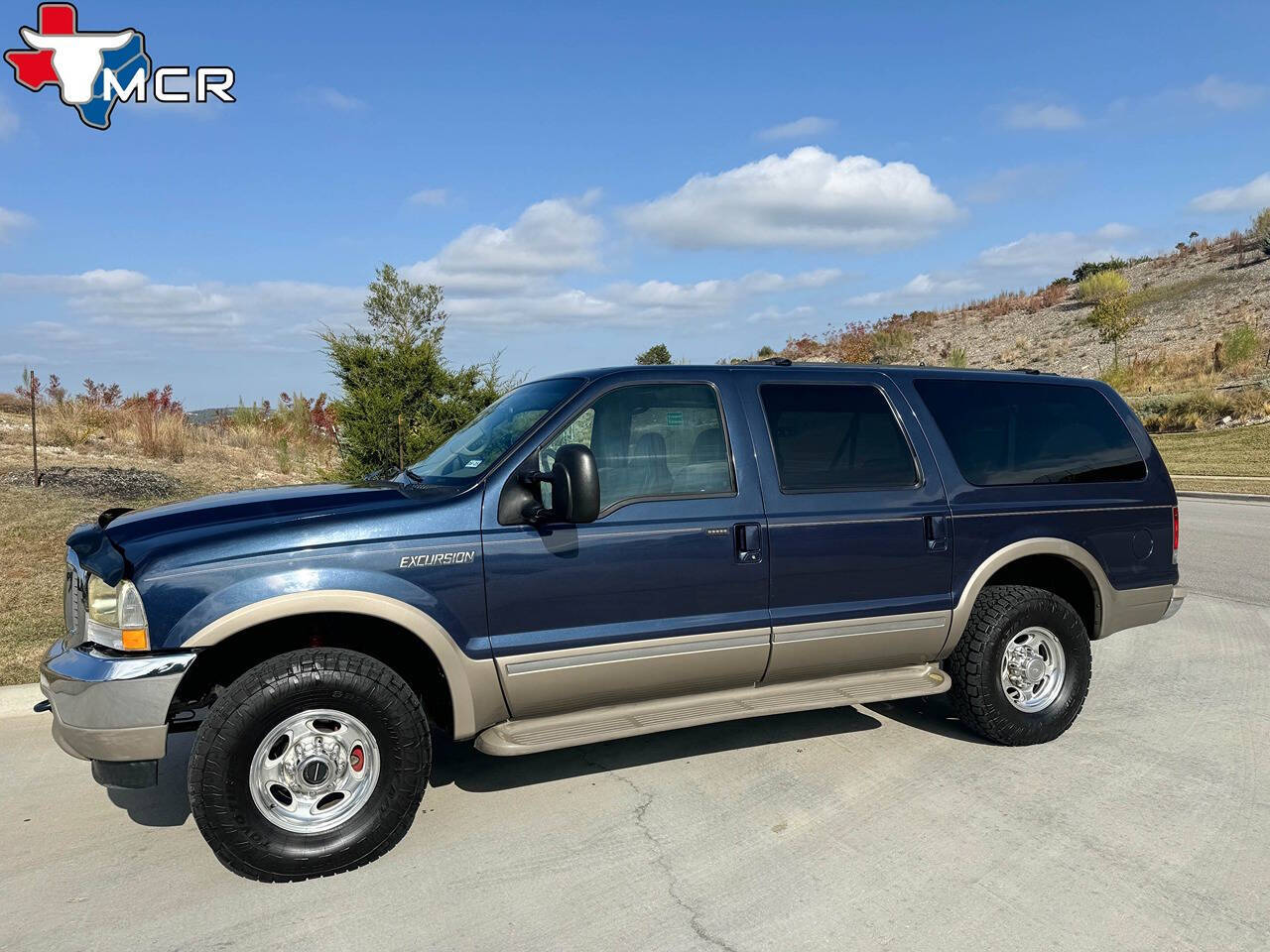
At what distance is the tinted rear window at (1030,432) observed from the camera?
4.93m

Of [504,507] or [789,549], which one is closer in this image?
[504,507]

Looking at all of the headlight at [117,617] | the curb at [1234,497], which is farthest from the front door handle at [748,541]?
the curb at [1234,497]

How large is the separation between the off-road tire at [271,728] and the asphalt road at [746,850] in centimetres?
11

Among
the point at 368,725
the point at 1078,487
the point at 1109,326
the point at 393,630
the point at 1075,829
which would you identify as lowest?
the point at 1075,829

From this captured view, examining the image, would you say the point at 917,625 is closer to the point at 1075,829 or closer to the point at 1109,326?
the point at 1075,829

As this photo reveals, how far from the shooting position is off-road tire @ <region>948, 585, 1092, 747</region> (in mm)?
4727

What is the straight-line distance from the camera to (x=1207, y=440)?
2367 centimetres

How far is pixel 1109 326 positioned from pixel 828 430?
34.2m

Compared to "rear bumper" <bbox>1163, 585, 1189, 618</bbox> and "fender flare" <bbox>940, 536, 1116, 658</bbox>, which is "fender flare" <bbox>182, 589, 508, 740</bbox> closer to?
"fender flare" <bbox>940, 536, 1116, 658</bbox>

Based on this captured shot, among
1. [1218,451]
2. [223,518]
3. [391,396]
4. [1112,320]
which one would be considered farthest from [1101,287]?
[223,518]

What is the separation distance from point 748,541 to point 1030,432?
79.5 inches

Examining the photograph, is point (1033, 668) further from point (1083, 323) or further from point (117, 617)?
point (1083, 323)

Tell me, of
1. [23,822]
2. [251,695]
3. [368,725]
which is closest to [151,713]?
[251,695]

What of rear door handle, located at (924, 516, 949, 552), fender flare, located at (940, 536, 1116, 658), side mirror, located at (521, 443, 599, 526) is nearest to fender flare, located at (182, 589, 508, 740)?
side mirror, located at (521, 443, 599, 526)
